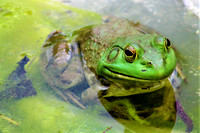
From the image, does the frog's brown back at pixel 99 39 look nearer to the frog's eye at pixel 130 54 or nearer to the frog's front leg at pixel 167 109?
the frog's eye at pixel 130 54

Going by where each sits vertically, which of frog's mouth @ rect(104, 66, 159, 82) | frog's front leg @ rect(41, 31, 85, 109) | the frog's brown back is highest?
the frog's brown back

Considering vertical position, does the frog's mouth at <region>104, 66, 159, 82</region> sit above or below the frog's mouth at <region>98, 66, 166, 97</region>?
above

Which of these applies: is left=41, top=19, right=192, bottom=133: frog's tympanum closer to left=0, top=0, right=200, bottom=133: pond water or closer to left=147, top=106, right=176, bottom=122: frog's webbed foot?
left=147, top=106, right=176, bottom=122: frog's webbed foot

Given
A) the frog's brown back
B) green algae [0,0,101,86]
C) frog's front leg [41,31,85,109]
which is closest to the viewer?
frog's front leg [41,31,85,109]

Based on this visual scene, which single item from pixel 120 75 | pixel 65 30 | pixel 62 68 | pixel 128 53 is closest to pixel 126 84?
pixel 120 75

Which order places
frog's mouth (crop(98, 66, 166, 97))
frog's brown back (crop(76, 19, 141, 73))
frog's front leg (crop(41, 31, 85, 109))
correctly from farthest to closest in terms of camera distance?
frog's brown back (crop(76, 19, 141, 73)) → frog's front leg (crop(41, 31, 85, 109)) → frog's mouth (crop(98, 66, 166, 97))

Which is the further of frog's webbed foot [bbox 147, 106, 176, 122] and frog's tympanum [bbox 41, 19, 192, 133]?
frog's webbed foot [bbox 147, 106, 176, 122]

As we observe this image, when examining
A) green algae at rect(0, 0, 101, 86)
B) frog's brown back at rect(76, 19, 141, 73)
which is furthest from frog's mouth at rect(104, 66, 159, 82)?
green algae at rect(0, 0, 101, 86)

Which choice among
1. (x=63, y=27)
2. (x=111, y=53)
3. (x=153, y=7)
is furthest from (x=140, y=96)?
(x=153, y=7)
